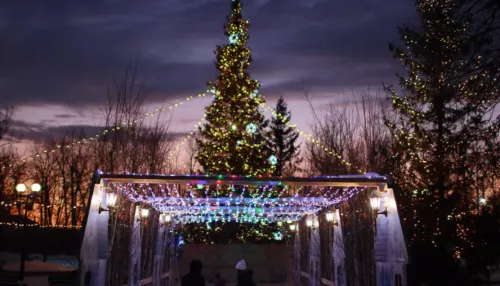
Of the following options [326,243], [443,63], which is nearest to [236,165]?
[326,243]

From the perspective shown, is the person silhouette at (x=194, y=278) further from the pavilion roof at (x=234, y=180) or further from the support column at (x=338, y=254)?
the support column at (x=338, y=254)

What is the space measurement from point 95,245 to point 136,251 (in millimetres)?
4296

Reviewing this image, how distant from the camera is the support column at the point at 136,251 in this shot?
589 inches

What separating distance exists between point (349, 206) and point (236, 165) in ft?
44.7

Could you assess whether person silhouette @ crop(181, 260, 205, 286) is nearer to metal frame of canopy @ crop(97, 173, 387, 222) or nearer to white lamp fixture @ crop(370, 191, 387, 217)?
metal frame of canopy @ crop(97, 173, 387, 222)

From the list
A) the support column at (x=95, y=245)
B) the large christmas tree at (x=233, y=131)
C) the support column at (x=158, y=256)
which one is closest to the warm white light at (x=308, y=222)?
the support column at (x=158, y=256)

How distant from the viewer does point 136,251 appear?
50.6ft

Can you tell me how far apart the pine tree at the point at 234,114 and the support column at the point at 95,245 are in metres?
16.8

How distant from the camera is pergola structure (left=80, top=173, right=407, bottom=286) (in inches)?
442

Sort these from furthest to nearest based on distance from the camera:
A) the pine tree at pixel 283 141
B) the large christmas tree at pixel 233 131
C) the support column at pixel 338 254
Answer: the pine tree at pixel 283 141 → the large christmas tree at pixel 233 131 → the support column at pixel 338 254

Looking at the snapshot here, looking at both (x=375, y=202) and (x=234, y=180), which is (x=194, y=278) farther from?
(x=375, y=202)

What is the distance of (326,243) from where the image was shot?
58.4ft

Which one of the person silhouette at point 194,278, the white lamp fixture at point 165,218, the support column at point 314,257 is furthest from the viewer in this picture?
the white lamp fixture at point 165,218

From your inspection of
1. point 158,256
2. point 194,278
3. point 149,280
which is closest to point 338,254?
point 149,280
